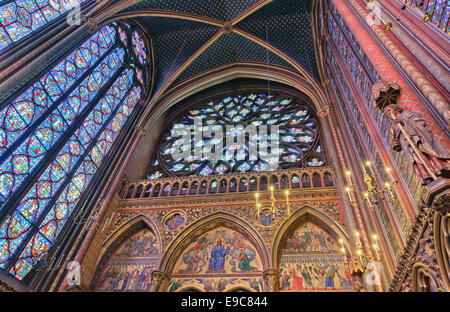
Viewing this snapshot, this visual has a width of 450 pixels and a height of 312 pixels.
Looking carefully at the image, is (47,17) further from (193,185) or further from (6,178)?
(193,185)

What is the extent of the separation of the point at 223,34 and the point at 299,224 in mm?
10108

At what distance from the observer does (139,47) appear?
45.4 feet

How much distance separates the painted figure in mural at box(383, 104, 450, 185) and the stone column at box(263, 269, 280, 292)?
4.96 m

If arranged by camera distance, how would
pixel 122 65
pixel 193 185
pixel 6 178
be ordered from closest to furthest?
pixel 6 178 → pixel 193 185 → pixel 122 65

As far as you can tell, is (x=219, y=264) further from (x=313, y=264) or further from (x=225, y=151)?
(x=225, y=151)

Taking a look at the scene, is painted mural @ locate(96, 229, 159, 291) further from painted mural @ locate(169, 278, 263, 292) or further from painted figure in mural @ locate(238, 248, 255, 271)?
painted figure in mural @ locate(238, 248, 255, 271)

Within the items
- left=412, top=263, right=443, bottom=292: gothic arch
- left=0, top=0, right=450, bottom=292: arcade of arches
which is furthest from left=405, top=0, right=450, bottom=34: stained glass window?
left=412, top=263, right=443, bottom=292: gothic arch

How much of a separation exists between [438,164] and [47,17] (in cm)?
1035

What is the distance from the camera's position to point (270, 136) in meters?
12.9

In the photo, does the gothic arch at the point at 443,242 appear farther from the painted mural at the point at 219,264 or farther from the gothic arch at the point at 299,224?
the painted mural at the point at 219,264

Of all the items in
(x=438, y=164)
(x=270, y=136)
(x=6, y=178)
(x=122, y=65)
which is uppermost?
(x=122, y=65)

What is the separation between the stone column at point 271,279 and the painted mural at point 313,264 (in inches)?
9.7
